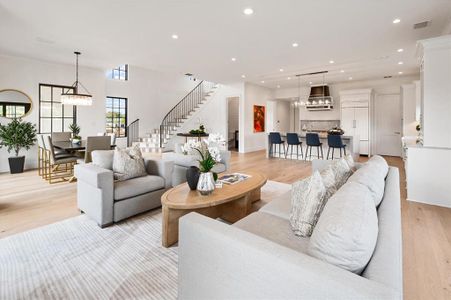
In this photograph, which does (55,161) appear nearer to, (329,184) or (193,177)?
(193,177)

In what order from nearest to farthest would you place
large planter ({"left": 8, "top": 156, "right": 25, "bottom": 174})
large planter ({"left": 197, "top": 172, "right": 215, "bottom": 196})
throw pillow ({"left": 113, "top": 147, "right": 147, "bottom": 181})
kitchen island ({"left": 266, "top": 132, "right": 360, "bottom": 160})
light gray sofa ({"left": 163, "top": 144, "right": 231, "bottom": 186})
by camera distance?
1. large planter ({"left": 197, "top": 172, "right": 215, "bottom": 196})
2. throw pillow ({"left": 113, "top": 147, "right": 147, "bottom": 181})
3. light gray sofa ({"left": 163, "top": 144, "right": 231, "bottom": 186})
4. large planter ({"left": 8, "top": 156, "right": 25, "bottom": 174})
5. kitchen island ({"left": 266, "top": 132, "right": 360, "bottom": 160})

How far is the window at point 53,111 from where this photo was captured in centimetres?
661

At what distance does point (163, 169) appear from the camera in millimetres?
3570

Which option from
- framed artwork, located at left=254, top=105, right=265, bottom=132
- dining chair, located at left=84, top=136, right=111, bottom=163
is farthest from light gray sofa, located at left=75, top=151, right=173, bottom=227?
framed artwork, located at left=254, top=105, right=265, bottom=132

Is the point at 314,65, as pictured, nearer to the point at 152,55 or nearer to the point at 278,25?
the point at 278,25

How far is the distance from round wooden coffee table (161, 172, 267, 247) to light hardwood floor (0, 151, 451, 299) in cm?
162

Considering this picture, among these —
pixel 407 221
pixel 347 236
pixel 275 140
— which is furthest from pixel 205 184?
pixel 275 140

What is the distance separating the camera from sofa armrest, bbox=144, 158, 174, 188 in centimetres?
356

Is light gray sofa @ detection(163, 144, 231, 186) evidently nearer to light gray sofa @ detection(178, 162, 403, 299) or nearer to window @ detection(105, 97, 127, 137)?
light gray sofa @ detection(178, 162, 403, 299)

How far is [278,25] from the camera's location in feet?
13.6

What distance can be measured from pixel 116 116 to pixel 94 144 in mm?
4870

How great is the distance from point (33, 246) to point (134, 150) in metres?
1.66

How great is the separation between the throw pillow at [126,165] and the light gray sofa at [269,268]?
2.20 meters

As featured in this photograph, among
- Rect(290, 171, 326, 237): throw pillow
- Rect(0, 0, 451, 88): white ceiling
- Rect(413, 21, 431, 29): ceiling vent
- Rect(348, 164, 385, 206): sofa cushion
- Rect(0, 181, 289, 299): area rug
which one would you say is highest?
Rect(0, 0, 451, 88): white ceiling
